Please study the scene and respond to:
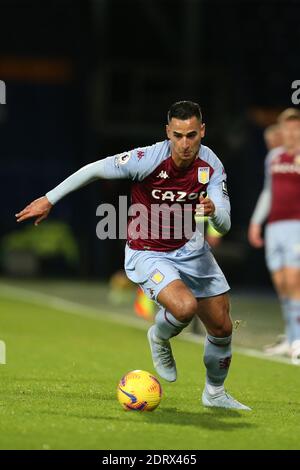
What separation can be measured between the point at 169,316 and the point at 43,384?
1560mm

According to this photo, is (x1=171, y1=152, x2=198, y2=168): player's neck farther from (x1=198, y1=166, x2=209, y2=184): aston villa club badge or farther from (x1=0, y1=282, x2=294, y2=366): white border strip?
(x1=0, y1=282, x2=294, y2=366): white border strip

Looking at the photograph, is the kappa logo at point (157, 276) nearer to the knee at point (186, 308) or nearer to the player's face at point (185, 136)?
the knee at point (186, 308)

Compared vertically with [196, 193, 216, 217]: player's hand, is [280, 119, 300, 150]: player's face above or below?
below

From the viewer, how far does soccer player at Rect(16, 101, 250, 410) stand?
7.24 m

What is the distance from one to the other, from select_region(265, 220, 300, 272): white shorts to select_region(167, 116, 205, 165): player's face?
487cm

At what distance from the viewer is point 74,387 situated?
8.45m

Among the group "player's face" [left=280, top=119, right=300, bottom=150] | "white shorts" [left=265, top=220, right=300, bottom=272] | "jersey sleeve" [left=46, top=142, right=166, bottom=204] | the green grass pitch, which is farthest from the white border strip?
"jersey sleeve" [left=46, top=142, right=166, bottom=204]

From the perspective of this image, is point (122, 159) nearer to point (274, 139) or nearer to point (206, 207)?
point (206, 207)

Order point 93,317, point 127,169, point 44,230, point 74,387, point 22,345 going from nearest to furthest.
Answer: point 127,169 → point 74,387 → point 22,345 → point 93,317 → point 44,230

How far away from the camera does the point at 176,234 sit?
7629 millimetres

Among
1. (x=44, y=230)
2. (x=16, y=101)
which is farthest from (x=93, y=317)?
(x=16, y=101)

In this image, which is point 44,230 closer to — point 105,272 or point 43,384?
point 105,272

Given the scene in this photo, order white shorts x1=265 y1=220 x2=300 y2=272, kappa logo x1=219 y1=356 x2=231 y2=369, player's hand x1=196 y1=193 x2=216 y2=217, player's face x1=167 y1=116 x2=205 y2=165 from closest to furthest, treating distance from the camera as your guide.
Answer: player's hand x1=196 y1=193 x2=216 y2=217 → player's face x1=167 y1=116 x2=205 y2=165 → kappa logo x1=219 y1=356 x2=231 y2=369 → white shorts x1=265 y1=220 x2=300 y2=272

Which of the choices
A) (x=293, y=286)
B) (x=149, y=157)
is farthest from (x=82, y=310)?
(x=149, y=157)
